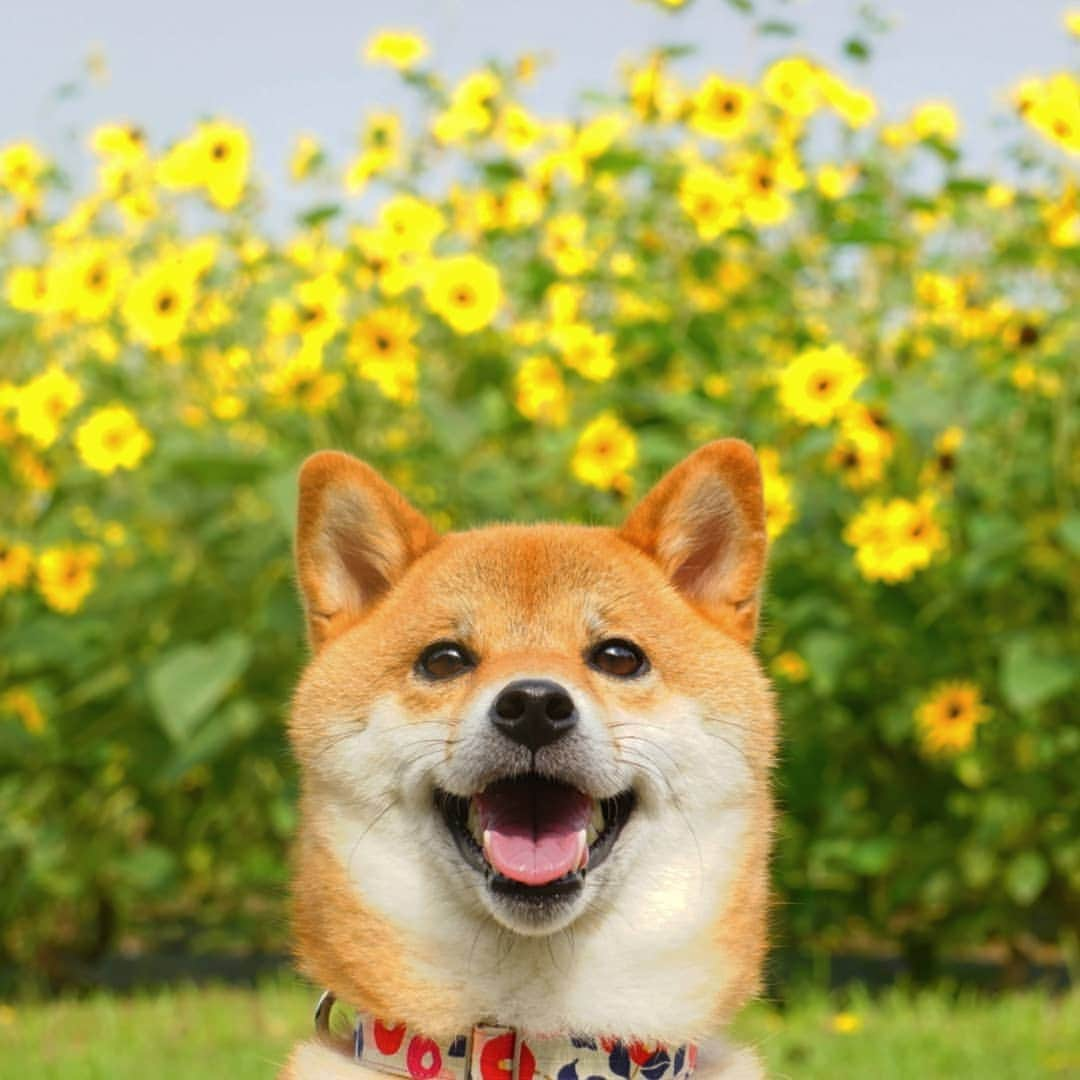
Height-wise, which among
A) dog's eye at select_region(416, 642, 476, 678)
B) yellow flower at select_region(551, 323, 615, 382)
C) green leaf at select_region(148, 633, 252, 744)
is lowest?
green leaf at select_region(148, 633, 252, 744)

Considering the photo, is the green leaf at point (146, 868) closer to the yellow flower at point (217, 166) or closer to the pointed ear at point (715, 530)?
the yellow flower at point (217, 166)

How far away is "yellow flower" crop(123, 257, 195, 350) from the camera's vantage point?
229 inches

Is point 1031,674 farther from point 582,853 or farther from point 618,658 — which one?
point 582,853

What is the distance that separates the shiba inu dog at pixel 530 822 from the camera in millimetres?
2512

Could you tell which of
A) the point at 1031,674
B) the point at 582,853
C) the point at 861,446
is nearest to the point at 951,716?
the point at 1031,674

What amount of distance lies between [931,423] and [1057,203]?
1.03m

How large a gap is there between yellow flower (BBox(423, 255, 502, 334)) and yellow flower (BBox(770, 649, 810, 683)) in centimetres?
157

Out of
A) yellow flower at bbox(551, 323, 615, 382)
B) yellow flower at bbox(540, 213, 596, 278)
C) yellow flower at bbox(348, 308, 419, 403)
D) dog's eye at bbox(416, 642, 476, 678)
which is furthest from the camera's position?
yellow flower at bbox(540, 213, 596, 278)

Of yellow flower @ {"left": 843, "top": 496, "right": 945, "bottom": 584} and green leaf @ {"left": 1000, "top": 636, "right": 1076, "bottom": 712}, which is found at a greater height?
yellow flower @ {"left": 843, "top": 496, "right": 945, "bottom": 584}

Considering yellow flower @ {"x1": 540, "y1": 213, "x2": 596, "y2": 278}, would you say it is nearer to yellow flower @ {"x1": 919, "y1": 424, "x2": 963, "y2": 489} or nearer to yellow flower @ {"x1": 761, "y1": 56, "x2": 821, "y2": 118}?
yellow flower @ {"x1": 761, "y1": 56, "x2": 821, "y2": 118}

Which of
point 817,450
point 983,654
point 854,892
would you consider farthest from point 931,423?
point 854,892

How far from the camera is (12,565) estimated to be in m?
5.86

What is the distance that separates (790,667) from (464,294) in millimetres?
1731

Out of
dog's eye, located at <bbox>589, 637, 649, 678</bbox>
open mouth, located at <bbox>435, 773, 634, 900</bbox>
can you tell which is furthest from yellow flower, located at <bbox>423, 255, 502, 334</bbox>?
open mouth, located at <bbox>435, 773, 634, 900</bbox>
